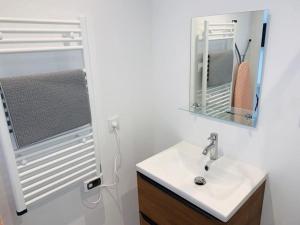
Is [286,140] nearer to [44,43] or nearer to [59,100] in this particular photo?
[59,100]

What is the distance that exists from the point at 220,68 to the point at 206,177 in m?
0.65

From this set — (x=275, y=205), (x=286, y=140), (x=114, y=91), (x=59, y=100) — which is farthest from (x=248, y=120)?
(x=59, y=100)

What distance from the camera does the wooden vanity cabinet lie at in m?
1.05

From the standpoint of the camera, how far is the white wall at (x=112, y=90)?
112 cm

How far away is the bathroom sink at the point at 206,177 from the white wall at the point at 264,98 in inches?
3.3

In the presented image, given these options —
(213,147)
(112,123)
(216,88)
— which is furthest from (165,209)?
(216,88)

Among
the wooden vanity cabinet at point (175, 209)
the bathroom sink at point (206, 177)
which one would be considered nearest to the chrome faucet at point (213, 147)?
the bathroom sink at point (206, 177)

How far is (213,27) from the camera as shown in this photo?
1.28m

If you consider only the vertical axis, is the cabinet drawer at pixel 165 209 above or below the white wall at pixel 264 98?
below

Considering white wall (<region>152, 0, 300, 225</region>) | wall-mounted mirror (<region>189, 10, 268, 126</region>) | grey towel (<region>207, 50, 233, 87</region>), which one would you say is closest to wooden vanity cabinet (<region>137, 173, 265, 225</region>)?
white wall (<region>152, 0, 300, 225</region>)

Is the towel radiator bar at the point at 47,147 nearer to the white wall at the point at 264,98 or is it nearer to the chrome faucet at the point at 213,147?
the white wall at the point at 264,98

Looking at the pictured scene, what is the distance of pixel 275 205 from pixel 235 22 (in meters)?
1.03

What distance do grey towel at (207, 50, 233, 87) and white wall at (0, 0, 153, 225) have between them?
0.48 m

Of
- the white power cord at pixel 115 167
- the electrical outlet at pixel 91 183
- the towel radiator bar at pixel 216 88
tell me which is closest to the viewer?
the towel radiator bar at pixel 216 88
